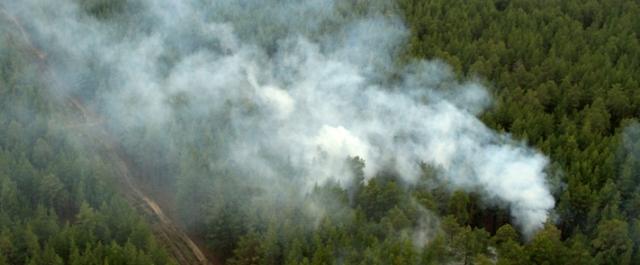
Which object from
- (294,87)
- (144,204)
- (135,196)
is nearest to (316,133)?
(294,87)

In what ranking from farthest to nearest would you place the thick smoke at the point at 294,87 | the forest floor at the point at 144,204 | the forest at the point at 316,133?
1. the thick smoke at the point at 294,87
2. the forest floor at the point at 144,204
3. the forest at the point at 316,133

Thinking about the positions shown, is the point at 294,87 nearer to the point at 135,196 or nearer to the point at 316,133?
the point at 316,133

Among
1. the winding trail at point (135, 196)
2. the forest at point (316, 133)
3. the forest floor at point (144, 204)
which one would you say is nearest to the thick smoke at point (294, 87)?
the forest at point (316, 133)

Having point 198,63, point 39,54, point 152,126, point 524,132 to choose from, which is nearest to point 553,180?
point 524,132

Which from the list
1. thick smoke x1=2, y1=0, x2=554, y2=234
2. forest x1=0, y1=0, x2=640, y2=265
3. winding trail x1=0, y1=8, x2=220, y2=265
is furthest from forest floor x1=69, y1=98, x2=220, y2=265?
thick smoke x1=2, y1=0, x2=554, y2=234

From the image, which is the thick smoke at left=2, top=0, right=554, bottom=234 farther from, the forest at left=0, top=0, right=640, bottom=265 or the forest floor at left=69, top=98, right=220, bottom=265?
the forest floor at left=69, top=98, right=220, bottom=265

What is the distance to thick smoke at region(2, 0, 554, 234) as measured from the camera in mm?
63688

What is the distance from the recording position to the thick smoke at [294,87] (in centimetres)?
6369

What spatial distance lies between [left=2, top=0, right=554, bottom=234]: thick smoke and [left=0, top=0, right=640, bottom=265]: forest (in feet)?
0.82

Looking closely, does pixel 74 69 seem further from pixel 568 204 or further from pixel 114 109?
pixel 568 204

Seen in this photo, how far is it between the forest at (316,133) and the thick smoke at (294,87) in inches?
9.9

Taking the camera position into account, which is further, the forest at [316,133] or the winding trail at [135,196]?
the winding trail at [135,196]

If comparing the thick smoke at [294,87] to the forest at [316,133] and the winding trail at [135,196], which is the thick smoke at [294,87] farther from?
the winding trail at [135,196]

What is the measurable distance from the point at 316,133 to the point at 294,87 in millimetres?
11450
